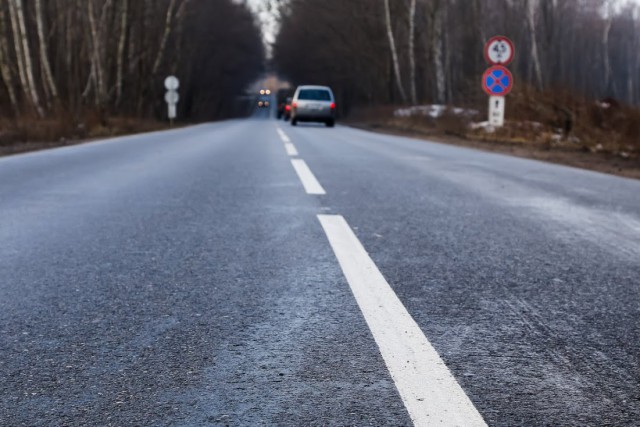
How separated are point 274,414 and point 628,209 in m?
5.18

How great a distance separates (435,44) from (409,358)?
30.9 meters

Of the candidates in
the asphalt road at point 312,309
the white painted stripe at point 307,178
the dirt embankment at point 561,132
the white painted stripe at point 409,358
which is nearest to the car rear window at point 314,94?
the dirt embankment at point 561,132

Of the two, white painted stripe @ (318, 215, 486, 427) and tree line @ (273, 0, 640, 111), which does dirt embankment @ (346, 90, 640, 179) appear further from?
white painted stripe @ (318, 215, 486, 427)

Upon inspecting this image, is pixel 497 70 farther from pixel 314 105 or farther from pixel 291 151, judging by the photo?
pixel 314 105

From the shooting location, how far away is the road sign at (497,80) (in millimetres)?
18312

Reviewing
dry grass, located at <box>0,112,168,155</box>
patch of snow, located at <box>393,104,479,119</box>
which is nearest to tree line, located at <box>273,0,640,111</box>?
patch of snow, located at <box>393,104,479,119</box>

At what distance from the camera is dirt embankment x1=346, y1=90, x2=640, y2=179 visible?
13359 mm

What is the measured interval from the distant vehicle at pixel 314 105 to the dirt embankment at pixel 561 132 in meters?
6.28

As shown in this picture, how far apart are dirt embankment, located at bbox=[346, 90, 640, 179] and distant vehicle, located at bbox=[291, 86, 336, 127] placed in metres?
6.28

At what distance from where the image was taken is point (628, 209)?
6594 millimetres

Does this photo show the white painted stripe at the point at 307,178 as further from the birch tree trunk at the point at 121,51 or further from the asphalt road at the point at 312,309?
the birch tree trunk at the point at 121,51

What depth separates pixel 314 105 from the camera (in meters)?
30.5

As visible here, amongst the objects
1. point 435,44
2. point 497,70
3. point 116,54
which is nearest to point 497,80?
point 497,70

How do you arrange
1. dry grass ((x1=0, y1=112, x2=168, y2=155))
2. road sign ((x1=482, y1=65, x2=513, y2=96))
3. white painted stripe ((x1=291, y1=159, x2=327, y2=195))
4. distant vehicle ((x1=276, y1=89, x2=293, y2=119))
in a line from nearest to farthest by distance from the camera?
white painted stripe ((x1=291, y1=159, x2=327, y2=195)), dry grass ((x1=0, y1=112, x2=168, y2=155)), road sign ((x1=482, y1=65, x2=513, y2=96)), distant vehicle ((x1=276, y1=89, x2=293, y2=119))
